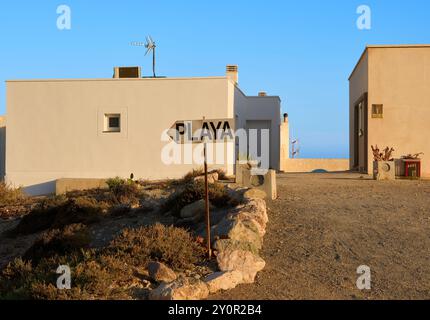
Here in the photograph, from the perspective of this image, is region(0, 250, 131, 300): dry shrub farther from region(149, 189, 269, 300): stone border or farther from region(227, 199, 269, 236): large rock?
region(227, 199, 269, 236): large rock

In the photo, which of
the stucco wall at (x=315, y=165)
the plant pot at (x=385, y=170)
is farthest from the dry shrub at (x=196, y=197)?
the stucco wall at (x=315, y=165)

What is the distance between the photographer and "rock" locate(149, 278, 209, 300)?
499 centimetres

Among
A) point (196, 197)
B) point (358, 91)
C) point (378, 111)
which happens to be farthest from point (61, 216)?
point (358, 91)

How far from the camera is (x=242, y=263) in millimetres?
6230

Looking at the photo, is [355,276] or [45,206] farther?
[45,206]

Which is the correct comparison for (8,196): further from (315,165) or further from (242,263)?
(315,165)

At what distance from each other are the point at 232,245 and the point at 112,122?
14.2 m

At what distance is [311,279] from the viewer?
6.14m

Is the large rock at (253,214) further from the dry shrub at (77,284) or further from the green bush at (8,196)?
the green bush at (8,196)

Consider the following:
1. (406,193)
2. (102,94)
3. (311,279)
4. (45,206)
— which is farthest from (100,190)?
(311,279)

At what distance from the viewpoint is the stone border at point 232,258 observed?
5.14m
